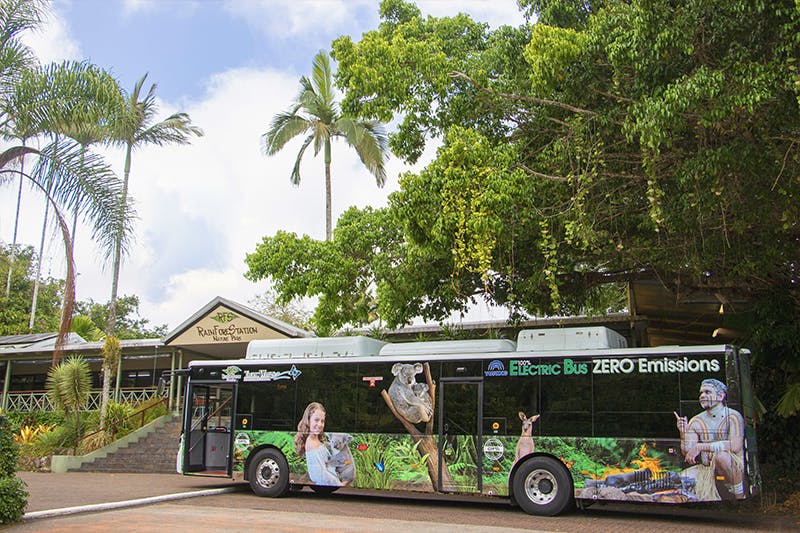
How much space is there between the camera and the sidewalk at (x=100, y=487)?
483 inches

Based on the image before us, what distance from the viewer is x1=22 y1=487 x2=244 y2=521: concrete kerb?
10.2 meters

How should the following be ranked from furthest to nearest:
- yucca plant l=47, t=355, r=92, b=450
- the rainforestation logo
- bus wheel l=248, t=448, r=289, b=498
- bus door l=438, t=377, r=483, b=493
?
1. the rainforestation logo
2. yucca plant l=47, t=355, r=92, b=450
3. bus wheel l=248, t=448, r=289, b=498
4. bus door l=438, t=377, r=483, b=493

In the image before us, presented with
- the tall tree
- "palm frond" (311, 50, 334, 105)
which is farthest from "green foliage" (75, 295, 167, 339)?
"palm frond" (311, 50, 334, 105)

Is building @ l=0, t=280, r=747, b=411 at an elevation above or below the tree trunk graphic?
above

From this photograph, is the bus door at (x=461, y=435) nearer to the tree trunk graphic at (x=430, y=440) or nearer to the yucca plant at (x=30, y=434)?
the tree trunk graphic at (x=430, y=440)

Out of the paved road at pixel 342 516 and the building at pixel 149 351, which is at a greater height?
the building at pixel 149 351

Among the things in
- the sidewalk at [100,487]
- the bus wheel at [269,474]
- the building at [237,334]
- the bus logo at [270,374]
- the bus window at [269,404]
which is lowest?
the sidewalk at [100,487]

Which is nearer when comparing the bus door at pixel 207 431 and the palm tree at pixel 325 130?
the bus door at pixel 207 431

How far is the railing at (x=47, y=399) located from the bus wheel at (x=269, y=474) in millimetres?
12870

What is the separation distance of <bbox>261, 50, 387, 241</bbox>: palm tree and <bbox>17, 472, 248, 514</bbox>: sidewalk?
13.1 meters

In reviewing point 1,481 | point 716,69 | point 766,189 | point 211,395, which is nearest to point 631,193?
point 766,189

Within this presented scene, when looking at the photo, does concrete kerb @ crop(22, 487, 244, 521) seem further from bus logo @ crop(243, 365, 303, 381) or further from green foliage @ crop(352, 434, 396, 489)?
→ green foliage @ crop(352, 434, 396, 489)

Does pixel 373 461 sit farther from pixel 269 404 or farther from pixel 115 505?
pixel 115 505

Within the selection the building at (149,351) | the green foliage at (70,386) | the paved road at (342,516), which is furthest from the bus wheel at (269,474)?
the green foliage at (70,386)
